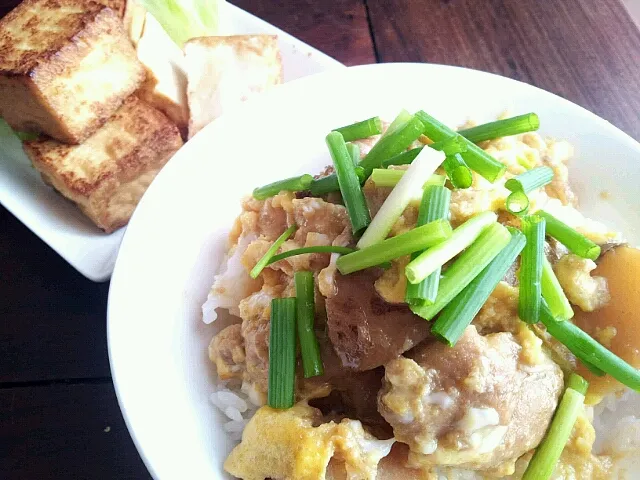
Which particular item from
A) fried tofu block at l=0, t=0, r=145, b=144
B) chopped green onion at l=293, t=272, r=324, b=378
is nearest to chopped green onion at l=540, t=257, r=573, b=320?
chopped green onion at l=293, t=272, r=324, b=378

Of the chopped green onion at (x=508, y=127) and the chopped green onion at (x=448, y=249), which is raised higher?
the chopped green onion at (x=448, y=249)

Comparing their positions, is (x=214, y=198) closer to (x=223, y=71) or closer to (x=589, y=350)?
(x=223, y=71)

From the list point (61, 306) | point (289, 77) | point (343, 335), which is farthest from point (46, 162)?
point (343, 335)

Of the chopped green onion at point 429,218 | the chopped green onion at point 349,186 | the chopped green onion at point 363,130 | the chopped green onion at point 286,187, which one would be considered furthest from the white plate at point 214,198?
the chopped green onion at point 429,218

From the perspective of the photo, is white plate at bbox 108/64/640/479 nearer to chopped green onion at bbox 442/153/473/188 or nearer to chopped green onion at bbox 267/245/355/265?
chopped green onion at bbox 267/245/355/265

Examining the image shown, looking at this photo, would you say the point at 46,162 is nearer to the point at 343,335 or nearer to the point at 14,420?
the point at 14,420

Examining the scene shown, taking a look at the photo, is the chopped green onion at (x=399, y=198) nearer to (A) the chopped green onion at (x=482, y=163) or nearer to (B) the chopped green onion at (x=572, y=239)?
(A) the chopped green onion at (x=482, y=163)

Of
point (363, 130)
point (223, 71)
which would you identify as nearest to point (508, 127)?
point (363, 130)
